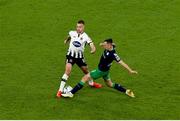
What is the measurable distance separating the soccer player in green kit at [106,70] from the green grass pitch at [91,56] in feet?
1.02

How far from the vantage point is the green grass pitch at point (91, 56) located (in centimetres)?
1600

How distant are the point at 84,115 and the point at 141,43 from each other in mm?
7799

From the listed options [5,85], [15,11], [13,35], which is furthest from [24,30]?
[5,85]

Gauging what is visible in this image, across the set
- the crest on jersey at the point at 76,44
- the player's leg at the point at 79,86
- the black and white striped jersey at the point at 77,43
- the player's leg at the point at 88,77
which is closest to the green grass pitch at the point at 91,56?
the player's leg at the point at 79,86

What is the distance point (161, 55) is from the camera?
21016mm

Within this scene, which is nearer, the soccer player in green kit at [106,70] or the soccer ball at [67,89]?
the soccer player in green kit at [106,70]

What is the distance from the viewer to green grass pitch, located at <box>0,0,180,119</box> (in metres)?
16.0

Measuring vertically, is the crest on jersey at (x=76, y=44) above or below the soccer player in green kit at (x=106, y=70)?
above

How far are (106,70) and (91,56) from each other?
457 centimetres

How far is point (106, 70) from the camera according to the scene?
16.5 meters

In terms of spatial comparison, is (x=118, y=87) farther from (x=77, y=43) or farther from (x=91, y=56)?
(x=91, y=56)

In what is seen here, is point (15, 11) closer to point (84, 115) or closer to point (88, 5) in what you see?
point (88, 5)

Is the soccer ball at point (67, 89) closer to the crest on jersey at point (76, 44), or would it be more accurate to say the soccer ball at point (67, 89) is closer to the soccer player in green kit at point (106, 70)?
the soccer player in green kit at point (106, 70)

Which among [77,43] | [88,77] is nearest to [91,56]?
[77,43]
